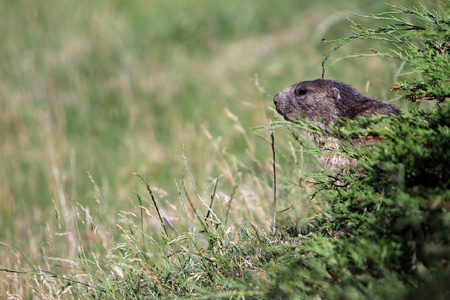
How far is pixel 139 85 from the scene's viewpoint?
384 inches

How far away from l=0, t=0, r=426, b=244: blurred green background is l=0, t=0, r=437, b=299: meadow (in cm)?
3

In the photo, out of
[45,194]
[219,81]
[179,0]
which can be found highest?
[179,0]

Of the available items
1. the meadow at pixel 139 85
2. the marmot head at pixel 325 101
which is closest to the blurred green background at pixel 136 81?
the meadow at pixel 139 85

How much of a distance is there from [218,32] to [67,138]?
202 inches

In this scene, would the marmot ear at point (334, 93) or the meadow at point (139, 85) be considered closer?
the marmot ear at point (334, 93)

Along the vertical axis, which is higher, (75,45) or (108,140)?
(75,45)

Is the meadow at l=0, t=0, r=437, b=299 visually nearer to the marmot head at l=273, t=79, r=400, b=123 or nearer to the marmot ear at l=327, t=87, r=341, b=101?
the marmot head at l=273, t=79, r=400, b=123

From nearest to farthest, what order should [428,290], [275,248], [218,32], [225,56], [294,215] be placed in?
[428,290] → [275,248] → [294,215] → [225,56] → [218,32]

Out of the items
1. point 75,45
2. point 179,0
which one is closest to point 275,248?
point 75,45

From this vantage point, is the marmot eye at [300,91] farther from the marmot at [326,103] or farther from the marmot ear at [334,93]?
the marmot ear at [334,93]

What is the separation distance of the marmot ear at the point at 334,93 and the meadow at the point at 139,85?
1.38 meters

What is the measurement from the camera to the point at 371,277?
5.68ft

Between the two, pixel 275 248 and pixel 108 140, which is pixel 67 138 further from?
pixel 275 248

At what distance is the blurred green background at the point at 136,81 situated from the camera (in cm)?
724
